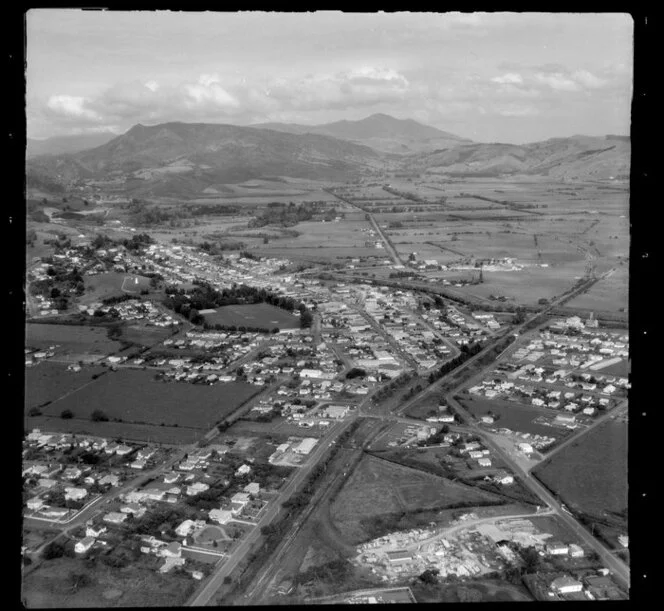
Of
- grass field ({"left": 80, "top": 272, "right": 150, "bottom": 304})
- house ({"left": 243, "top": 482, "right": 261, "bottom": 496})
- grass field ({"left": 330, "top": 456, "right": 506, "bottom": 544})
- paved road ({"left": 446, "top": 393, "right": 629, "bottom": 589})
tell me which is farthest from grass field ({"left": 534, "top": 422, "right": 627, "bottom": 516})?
grass field ({"left": 80, "top": 272, "right": 150, "bottom": 304})

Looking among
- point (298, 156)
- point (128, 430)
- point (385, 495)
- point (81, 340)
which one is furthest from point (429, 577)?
point (298, 156)

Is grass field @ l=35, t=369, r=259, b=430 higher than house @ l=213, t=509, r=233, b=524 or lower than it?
higher

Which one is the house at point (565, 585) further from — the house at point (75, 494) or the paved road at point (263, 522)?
the house at point (75, 494)

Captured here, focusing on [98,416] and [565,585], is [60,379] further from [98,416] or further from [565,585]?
[565,585]

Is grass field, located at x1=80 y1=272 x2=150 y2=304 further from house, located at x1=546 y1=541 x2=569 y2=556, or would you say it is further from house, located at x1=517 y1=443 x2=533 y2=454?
house, located at x1=546 y1=541 x2=569 y2=556

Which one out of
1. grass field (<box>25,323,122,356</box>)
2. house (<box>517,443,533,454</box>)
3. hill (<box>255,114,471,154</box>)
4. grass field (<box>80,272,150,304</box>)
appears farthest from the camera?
hill (<box>255,114,471,154</box>)

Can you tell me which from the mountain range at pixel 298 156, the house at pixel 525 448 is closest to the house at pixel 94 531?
the house at pixel 525 448
